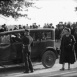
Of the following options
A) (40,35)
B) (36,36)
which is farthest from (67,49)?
(36,36)

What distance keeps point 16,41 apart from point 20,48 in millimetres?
329

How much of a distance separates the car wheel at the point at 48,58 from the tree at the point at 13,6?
5.61 meters

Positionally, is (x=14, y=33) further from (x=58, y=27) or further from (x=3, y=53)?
(x=58, y=27)

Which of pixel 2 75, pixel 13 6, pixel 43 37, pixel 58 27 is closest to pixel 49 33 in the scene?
pixel 43 37

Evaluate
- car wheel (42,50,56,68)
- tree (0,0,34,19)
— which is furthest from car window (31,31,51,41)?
tree (0,0,34,19)

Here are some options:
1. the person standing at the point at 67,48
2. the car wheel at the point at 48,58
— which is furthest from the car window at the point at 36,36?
the person standing at the point at 67,48

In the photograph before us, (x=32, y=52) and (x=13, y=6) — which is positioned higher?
(x=13, y=6)

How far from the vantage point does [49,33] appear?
1091cm

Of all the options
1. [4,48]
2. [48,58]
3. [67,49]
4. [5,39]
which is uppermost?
[5,39]

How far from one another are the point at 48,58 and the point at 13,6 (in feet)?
19.6

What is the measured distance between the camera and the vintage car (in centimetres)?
986

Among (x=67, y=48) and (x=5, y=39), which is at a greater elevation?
Answer: (x=5, y=39)

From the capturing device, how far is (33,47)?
34.1 ft

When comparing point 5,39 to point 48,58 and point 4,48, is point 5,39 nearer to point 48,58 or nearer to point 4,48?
point 4,48
